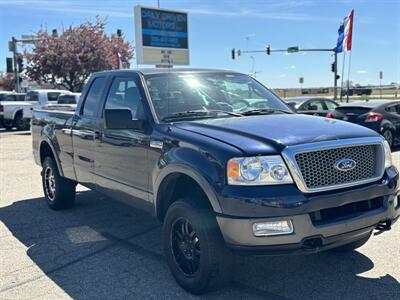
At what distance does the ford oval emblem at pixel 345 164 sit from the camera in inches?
139

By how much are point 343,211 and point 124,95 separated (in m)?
2.70

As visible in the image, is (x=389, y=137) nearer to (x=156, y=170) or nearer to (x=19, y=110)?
(x=156, y=170)

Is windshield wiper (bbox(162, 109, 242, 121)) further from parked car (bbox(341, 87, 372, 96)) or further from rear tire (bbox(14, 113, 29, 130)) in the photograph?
parked car (bbox(341, 87, 372, 96))

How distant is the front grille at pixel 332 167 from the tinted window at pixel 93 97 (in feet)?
10.0

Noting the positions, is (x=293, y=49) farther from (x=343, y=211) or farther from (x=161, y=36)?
(x=343, y=211)

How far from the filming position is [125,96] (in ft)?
16.6

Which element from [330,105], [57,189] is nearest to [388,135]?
[330,105]

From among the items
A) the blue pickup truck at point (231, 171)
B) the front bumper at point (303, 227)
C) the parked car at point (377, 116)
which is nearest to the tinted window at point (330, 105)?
the parked car at point (377, 116)

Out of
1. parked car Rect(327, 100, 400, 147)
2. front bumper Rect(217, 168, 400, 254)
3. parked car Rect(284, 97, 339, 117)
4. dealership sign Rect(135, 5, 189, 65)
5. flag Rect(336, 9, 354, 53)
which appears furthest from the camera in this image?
flag Rect(336, 9, 354, 53)

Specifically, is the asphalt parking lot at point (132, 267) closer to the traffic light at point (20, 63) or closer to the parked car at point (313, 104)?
the parked car at point (313, 104)

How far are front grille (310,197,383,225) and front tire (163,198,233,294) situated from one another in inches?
29.7

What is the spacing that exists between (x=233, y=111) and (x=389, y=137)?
362 inches

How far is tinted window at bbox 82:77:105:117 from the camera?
562 cm

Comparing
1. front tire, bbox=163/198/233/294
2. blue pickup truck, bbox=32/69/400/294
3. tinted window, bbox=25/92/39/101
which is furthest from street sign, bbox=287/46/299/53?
front tire, bbox=163/198/233/294
